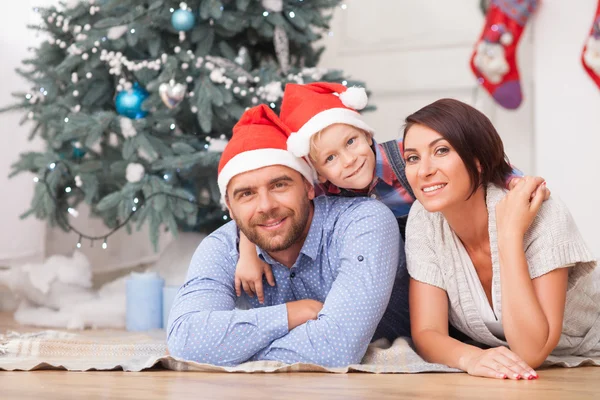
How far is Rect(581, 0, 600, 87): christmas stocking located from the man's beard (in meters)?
1.82


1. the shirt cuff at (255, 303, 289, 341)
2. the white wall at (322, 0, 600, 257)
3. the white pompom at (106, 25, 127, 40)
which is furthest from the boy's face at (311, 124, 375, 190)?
the white wall at (322, 0, 600, 257)

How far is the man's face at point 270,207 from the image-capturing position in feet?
6.00

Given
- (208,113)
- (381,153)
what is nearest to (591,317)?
(381,153)

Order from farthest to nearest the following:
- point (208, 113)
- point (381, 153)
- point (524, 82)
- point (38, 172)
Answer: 1. point (524, 82)
2. point (38, 172)
3. point (208, 113)
4. point (381, 153)

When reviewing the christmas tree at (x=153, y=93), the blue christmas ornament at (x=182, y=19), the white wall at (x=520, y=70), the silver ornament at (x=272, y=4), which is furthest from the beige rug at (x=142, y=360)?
the white wall at (x=520, y=70)

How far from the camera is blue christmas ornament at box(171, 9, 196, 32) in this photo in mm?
2953

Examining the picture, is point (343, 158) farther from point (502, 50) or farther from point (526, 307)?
point (502, 50)

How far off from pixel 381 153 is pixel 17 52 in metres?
2.53

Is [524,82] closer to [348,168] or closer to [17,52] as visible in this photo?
[348,168]

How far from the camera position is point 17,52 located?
155 inches

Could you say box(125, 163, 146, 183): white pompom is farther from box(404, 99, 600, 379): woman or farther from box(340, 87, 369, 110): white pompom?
box(404, 99, 600, 379): woman

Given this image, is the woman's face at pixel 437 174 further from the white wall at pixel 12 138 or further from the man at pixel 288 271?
the white wall at pixel 12 138

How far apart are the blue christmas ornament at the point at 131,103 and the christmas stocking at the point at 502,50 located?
142cm

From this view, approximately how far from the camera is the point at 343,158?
1903 millimetres
